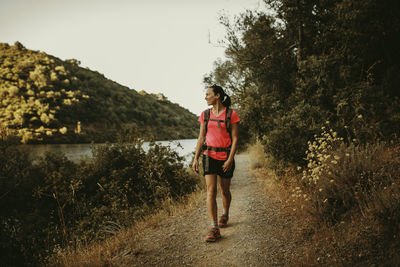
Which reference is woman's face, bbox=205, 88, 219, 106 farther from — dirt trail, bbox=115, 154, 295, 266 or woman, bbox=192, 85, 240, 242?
dirt trail, bbox=115, 154, 295, 266

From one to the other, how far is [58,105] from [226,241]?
23652 millimetres

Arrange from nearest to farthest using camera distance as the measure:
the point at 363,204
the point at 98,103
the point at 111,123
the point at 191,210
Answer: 1. the point at 363,204
2. the point at 191,210
3. the point at 111,123
4. the point at 98,103

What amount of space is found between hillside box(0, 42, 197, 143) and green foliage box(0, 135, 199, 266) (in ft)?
5.18

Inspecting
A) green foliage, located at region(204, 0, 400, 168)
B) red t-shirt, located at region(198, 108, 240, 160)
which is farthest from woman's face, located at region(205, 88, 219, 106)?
green foliage, located at region(204, 0, 400, 168)

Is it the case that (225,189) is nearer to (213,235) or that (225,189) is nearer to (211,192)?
(211,192)

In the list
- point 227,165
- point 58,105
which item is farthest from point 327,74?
point 58,105

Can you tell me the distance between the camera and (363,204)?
9.54ft

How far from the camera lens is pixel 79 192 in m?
8.91

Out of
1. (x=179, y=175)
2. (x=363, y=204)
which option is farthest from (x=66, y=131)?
(x=363, y=204)

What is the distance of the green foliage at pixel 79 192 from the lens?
22.5 ft

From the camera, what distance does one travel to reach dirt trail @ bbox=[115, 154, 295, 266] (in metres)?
2.84

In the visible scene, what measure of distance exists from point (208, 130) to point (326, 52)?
611cm

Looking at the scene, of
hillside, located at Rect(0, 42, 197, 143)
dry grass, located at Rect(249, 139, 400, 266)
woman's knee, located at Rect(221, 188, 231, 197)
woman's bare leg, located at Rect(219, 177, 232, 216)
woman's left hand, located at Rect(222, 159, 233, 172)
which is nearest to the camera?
dry grass, located at Rect(249, 139, 400, 266)

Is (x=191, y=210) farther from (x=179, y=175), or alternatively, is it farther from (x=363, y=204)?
(x=363, y=204)
